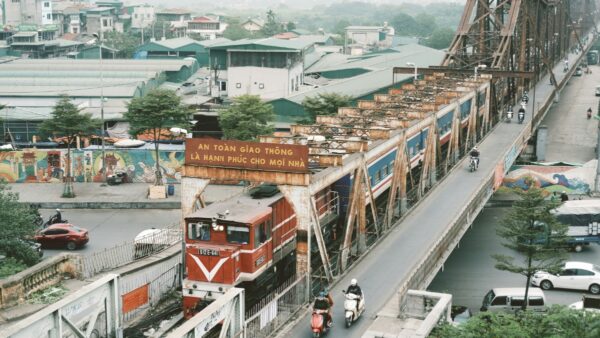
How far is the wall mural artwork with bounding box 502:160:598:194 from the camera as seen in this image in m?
53.7

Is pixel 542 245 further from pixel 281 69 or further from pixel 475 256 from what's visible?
pixel 281 69

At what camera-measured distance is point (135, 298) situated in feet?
82.3

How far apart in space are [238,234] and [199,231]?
1.29m

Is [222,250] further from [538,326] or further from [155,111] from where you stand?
[155,111]

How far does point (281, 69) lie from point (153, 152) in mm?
31607

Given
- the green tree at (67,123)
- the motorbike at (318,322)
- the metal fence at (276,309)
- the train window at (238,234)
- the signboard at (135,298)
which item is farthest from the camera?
the green tree at (67,123)

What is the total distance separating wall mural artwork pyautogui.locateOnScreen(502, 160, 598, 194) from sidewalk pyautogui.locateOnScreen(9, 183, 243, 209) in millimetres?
19128

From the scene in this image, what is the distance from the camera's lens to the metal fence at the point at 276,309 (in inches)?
874

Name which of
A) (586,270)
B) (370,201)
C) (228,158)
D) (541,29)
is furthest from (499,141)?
(541,29)

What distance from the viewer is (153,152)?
56594mm

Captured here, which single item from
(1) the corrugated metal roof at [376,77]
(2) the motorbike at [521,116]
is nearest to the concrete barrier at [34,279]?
(2) the motorbike at [521,116]

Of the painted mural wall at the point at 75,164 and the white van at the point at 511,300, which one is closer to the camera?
the white van at the point at 511,300

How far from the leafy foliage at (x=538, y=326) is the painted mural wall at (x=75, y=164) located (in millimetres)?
39776

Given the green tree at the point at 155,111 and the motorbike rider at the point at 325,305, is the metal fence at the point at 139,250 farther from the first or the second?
the green tree at the point at 155,111
